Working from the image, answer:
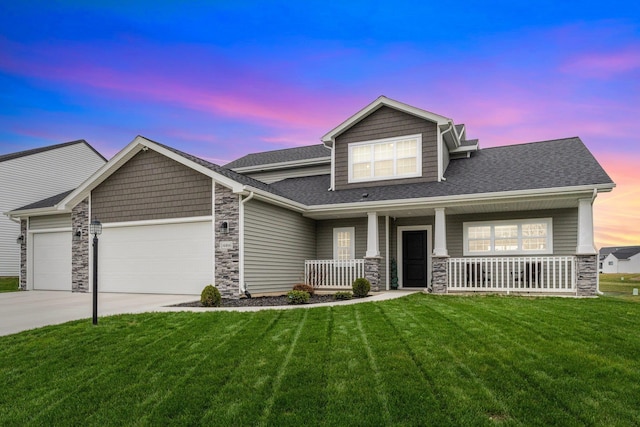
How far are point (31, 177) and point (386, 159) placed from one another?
19.3m

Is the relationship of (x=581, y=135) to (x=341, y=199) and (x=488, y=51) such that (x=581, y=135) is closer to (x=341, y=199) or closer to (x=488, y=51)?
(x=488, y=51)

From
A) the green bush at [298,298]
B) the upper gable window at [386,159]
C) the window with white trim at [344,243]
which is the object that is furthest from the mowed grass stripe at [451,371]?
the upper gable window at [386,159]

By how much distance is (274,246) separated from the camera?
42.4 feet

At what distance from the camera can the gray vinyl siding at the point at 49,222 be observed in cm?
1546

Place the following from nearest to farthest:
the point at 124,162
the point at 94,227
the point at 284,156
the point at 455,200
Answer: the point at 94,227 < the point at 455,200 < the point at 124,162 < the point at 284,156

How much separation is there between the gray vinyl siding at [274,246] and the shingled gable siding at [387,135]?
2382 millimetres

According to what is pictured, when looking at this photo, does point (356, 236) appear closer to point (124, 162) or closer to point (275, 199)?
point (275, 199)

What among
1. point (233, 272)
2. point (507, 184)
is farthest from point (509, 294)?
point (233, 272)

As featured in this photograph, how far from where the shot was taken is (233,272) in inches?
448

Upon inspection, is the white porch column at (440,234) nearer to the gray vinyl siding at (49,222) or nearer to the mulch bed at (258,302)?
the mulch bed at (258,302)

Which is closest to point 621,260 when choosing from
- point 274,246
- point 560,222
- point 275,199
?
point 560,222

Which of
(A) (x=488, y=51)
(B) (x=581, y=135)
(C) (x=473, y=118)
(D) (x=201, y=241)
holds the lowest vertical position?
(D) (x=201, y=241)

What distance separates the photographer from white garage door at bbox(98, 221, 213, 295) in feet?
39.9

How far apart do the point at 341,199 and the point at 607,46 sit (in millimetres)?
8917
